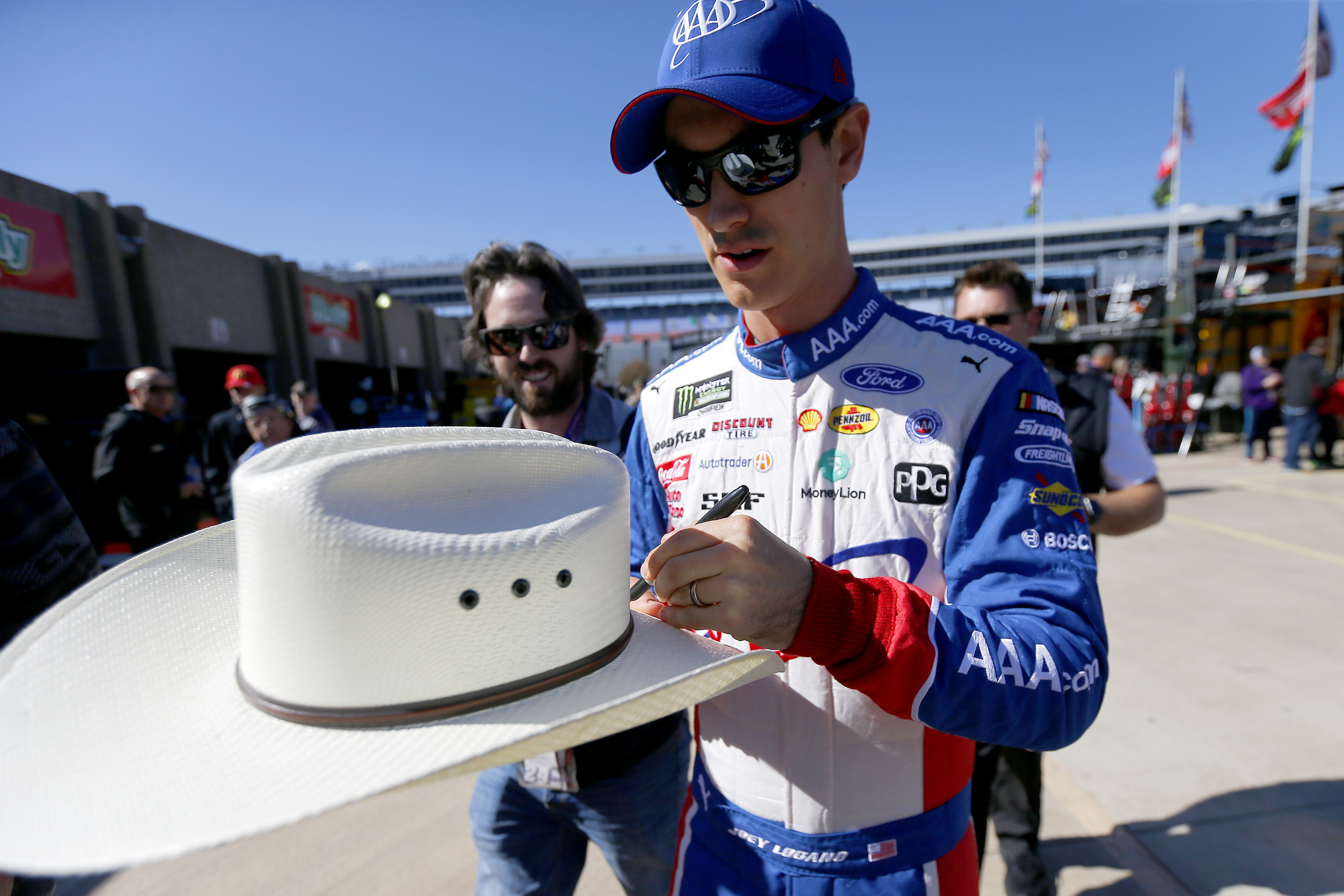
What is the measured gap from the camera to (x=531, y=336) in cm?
221

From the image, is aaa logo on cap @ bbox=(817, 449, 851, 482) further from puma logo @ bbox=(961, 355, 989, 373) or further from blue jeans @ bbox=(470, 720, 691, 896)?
blue jeans @ bbox=(470, 720, 691, 896)

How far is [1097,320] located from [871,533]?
74.8 feet

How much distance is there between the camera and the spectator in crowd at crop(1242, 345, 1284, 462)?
10.4m

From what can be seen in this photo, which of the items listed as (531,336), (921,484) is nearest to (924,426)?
(921,484)

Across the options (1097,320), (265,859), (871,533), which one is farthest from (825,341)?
(1097,320)

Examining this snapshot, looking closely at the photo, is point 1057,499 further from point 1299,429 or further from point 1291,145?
point 1291,145

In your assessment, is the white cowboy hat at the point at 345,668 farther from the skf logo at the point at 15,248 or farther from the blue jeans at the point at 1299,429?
the blue jeans at the point at 1299,429

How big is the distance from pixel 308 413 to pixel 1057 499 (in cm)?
723

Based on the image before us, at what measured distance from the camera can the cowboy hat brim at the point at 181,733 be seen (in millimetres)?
584

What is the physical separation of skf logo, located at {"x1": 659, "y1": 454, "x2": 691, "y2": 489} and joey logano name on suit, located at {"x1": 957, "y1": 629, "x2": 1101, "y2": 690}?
0.65 metres

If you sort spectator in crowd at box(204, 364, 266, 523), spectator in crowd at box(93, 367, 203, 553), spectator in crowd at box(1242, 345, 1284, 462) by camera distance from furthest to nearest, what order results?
spectator in crowd at box(1242, 345, 1284, 462), spectator in crowd at box(204, 364, 266, 523), spectator in crowd at box(93, 367, 203, 553)

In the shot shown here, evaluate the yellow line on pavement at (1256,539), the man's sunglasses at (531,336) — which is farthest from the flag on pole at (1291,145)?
the man's sunglasses at (531,336)

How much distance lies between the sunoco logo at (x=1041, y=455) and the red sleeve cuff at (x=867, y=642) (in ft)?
1.17

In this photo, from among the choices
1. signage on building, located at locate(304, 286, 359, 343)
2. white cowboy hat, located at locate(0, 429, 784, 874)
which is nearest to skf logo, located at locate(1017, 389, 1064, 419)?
white cowboy hat, located at locate(0, 429, 784, 874)
